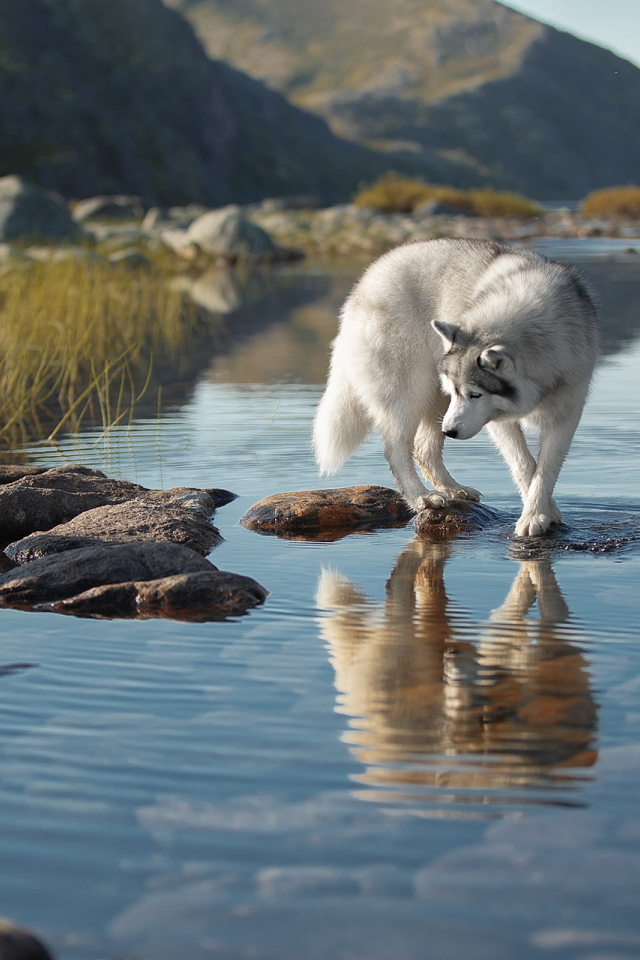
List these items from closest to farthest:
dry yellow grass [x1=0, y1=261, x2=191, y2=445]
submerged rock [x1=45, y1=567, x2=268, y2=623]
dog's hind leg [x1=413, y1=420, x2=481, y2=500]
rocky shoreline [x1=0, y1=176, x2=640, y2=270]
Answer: submerged rock [x1=45, y1=567, x2=268, y2=623], dog's hind leg [x1=413, y1=420, x2=481, y2=500], dry yellow grass [x1=0, y1=261, x2=191, y2=445], rocky shoreline [x1=0, y1=176, x2=640, y2=270]

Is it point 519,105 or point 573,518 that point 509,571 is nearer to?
point 573,518

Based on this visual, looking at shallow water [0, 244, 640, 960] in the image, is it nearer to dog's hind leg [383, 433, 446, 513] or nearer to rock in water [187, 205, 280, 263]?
dog's hind leg [383, 433, 446, 513]

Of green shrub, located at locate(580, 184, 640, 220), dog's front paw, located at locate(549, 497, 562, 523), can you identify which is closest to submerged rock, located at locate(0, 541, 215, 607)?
dog's front paw, located at locate(549, 497, 562, 523)

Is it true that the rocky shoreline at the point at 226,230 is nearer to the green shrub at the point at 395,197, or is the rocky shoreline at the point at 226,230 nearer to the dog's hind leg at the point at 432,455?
the green shrub at the point at 395,197

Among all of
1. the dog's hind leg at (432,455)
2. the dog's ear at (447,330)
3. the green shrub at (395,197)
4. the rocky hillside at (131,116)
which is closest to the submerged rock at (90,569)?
the dog's ear at (447,330)

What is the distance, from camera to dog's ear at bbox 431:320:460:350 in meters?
5.70

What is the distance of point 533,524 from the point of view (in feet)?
19.8

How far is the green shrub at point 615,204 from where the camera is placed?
53.0 meters

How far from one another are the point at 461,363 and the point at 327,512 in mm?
1257

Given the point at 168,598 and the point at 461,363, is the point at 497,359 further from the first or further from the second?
the point at 168,598

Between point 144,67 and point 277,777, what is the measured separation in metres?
83.1

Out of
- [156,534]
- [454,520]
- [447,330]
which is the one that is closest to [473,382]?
[447,330]

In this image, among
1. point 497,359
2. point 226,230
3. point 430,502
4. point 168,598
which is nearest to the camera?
point 168,598

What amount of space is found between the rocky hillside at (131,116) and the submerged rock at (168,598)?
55033 millimetres
